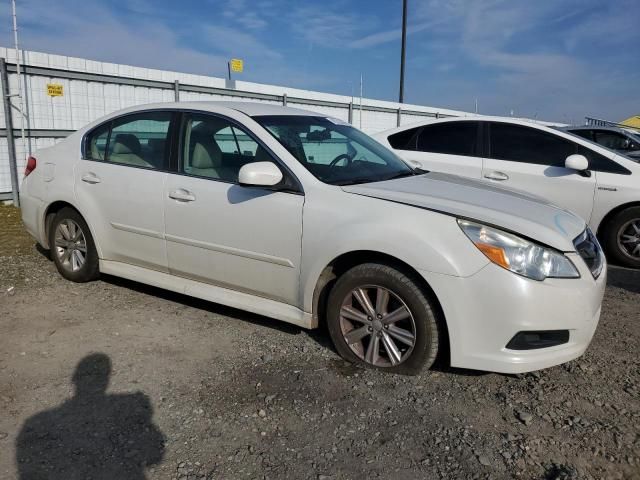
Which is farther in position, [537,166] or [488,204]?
[537,166]

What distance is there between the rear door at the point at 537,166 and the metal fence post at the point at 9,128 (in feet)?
22.3

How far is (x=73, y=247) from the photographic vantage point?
486 centimetres

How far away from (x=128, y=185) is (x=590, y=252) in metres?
3.29

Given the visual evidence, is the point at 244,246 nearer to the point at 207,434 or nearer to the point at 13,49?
the point at 207,434

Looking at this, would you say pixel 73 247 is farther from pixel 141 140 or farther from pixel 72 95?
pixel 72 95

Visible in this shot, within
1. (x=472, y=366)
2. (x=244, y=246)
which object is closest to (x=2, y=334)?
(x=244, y=246)

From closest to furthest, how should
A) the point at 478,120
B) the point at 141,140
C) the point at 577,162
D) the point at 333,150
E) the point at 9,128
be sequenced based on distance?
the point at 333,150, the point at 141,140, the point at 577,162, the point at 478,120, the point at 9,128

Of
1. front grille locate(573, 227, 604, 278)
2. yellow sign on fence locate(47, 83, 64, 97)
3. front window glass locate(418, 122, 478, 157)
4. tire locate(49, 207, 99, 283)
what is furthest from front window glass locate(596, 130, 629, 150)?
yellow sign on fence locate(47, 83, 64, 97)

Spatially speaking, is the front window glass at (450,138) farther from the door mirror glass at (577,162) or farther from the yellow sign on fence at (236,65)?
the yellow sign on fence at (236,65)

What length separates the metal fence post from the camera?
26.3ft

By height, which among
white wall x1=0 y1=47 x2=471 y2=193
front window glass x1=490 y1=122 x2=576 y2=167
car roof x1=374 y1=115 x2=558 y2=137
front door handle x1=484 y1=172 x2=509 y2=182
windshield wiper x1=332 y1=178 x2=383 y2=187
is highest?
white wall x1=0 y1=47 x2=471 y2=193

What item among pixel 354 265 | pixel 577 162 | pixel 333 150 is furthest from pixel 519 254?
pixel 577 162

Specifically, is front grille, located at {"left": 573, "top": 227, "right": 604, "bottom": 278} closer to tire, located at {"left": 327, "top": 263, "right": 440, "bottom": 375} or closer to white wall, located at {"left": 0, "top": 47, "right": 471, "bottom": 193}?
tire, located at {"left": 327, "top": 263, "right": 440, "bottom": 375}

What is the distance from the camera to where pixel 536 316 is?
115 inches
